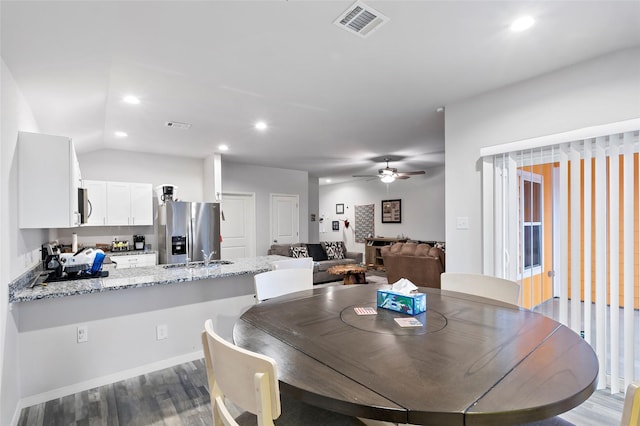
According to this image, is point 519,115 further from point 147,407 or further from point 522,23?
point 147,407

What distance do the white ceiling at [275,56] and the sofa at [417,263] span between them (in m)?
2.03

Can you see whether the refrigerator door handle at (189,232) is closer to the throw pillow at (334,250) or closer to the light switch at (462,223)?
the throw pillow at (334,250)

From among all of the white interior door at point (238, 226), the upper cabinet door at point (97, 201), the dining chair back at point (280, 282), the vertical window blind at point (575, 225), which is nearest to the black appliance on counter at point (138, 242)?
the upper cabinet door at point (97, 201)

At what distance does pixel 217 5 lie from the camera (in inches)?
67.0

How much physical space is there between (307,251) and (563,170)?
5.13 metres

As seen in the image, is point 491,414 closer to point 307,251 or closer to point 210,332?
point 210,332

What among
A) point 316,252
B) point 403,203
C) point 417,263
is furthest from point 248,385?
point 403,203

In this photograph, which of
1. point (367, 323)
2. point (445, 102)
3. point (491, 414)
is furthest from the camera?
point (445, 102)

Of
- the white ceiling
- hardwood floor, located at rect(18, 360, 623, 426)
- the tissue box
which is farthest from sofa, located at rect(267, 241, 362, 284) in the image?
the tissue box

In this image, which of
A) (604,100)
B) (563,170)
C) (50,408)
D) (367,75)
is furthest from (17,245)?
(604,100)

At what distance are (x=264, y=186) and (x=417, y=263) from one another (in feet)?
12.4

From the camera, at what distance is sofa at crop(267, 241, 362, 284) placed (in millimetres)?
6535

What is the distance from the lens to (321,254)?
7.27 meters

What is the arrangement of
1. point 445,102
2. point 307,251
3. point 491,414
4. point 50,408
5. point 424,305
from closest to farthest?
point 491,414 < point 424,305 < point 50,408 < point 445,102 < point 307,251
